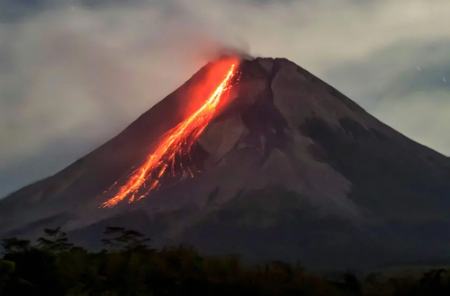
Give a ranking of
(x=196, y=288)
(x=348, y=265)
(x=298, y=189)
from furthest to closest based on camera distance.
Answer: (x=298, y=189)
(x=348, y=265)
(x=196, y=288)

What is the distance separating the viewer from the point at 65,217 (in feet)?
643

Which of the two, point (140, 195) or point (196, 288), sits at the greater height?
point (140, 195)

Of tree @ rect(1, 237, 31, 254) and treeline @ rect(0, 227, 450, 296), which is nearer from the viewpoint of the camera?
treeline @ rect(0, 227, 450, 296)

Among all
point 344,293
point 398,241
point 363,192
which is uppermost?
point 363,192

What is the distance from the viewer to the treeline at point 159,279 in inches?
1588

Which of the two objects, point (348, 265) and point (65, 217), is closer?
point (348, 265)

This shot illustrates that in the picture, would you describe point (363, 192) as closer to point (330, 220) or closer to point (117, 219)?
point (330, 220)

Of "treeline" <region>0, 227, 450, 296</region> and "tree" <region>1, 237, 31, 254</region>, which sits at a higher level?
"tree" <region>1, 237, 31, 254</region>

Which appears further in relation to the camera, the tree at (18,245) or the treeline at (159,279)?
the tree at (18,245)

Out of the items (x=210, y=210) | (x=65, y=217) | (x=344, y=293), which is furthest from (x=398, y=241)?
(x=344, y=293)

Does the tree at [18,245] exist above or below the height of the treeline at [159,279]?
above

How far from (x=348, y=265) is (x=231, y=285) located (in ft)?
359

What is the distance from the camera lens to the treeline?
4034 cm

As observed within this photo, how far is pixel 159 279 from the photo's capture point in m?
41.6
